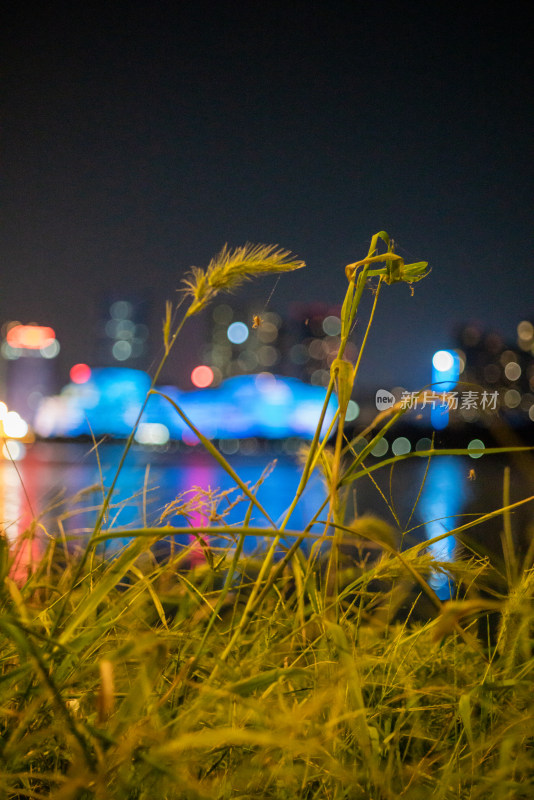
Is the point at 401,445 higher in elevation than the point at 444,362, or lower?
lower

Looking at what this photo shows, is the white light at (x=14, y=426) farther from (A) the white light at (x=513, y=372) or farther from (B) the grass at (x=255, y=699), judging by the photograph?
(A) the white light at (x=513, y=372)

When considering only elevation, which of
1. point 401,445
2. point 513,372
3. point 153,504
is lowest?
point 153,504

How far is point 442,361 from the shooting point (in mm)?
1101

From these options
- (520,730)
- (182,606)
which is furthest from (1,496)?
(520,730)

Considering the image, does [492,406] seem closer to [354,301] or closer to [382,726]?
[354,301]

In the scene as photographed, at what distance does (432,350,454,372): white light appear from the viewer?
3.53ft

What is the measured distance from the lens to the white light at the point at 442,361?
1.08m

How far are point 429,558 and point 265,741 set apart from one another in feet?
1.39

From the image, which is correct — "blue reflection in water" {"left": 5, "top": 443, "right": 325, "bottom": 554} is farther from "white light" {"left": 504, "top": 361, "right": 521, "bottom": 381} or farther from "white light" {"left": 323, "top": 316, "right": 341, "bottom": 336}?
"white light" {"left": 504, "top": 361, "right": 521, "bottom": 381}

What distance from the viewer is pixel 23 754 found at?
63cm

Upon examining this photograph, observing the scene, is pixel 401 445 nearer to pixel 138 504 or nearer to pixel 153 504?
pixel 138 504

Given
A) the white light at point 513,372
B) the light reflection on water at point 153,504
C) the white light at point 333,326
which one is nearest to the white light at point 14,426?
the light reflection on water at point 153,504

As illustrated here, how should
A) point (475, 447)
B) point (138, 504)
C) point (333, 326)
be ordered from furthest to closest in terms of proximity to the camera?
point (138, 504), point (333, 326), point (475, 447)

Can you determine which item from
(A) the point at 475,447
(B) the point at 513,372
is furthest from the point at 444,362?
(A) the point at 475,447
